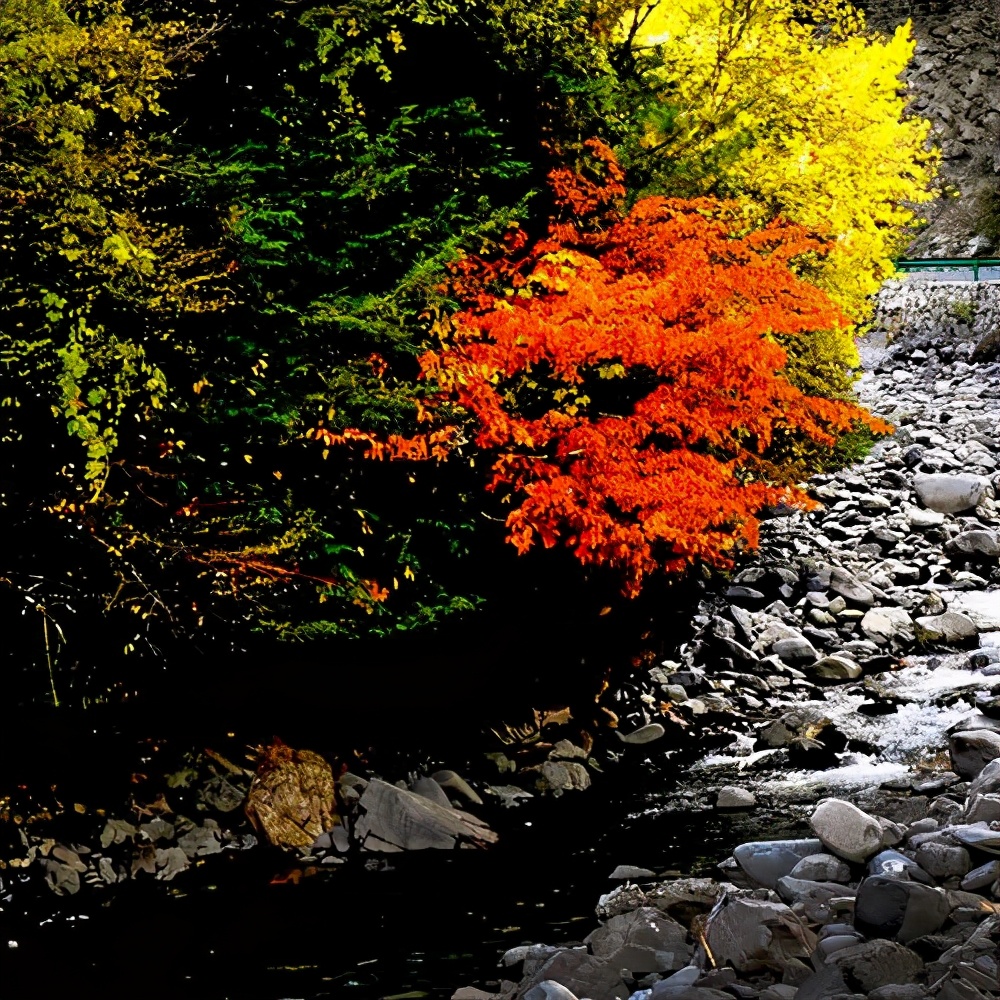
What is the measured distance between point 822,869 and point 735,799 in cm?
304

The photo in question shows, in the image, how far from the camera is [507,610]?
12.9m

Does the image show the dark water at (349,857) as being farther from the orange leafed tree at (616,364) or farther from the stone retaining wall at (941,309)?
the stone retaining wall at (941,309)

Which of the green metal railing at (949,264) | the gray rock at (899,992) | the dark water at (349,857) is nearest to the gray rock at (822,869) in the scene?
the dark water at (349,857)

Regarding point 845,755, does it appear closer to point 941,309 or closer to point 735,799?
point 735,799

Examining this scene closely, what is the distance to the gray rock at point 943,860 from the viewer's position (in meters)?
7.76

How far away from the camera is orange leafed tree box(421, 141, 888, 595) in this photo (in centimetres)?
1146

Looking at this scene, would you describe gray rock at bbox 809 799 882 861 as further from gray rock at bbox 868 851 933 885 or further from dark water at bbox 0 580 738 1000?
dark water at bbox 0 580 738 1000

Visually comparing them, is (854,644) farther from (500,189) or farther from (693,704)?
(500,189)

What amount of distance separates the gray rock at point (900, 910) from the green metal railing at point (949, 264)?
121 feet

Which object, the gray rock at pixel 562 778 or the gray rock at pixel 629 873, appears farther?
the gray rock at pixel 562 778

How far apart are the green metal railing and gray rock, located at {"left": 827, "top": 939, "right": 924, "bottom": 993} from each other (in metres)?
37.5

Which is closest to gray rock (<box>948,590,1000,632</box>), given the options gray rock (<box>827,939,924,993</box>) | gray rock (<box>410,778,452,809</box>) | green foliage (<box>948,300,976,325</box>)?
gray rock (<box>410,778,452,809</box>)

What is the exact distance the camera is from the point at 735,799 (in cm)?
1133

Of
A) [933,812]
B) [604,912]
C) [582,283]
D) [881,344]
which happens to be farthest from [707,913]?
[881,344]
